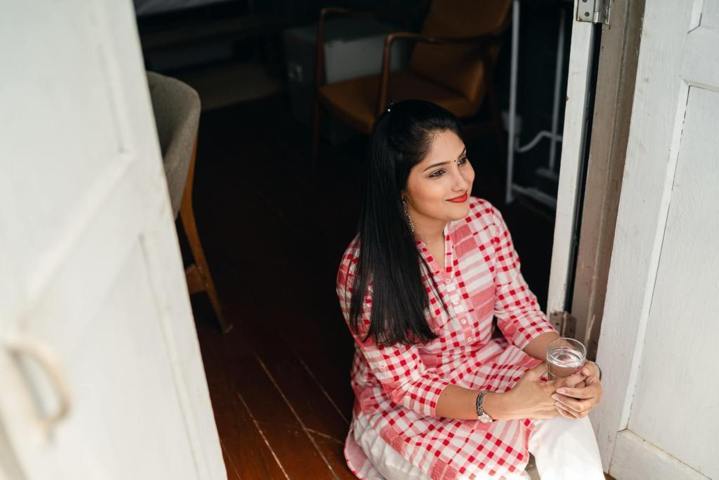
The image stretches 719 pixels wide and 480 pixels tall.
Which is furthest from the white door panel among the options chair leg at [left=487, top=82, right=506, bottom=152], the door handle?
chair leg at [left=487, top=82, right=506, bottom=152]

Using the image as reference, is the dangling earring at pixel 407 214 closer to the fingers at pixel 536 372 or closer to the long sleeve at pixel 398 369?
the long sleeve at pixel 398 369

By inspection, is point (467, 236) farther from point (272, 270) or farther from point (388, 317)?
point (272, 270)

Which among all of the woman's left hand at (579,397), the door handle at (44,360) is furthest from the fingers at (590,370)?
the door handle at (44,360)

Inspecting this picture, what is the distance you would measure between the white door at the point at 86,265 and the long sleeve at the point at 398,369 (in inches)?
18.8

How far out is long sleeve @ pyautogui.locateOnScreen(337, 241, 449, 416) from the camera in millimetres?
1578

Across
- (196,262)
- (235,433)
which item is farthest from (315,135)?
(235,433)

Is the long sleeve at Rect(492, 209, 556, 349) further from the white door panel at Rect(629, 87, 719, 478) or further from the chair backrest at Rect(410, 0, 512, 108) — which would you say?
the chair backrest at Rect(410, 0, 512, 108)

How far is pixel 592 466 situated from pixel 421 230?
1.99 ft

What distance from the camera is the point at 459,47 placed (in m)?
3.15

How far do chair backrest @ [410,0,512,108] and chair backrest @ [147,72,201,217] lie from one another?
54.1 inches

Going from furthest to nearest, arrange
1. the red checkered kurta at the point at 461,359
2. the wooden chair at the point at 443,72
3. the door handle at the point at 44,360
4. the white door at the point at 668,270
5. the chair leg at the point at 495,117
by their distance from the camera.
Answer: the chair leg at the point at 495,117
the wooden chair at the point at 443,72
the red checkered kurta at the point at 461,359
the white door at the point at 668,270
the door handle at the point at 44,360

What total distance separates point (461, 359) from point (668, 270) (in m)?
0.51

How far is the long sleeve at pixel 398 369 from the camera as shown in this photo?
158cm

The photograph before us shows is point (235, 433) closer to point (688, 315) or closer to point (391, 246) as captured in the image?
point (391, 246)
